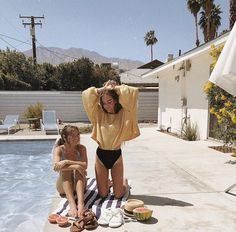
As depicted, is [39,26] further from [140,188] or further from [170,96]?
[140,188]

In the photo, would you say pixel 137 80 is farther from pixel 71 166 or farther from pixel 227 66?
pixel 227 66

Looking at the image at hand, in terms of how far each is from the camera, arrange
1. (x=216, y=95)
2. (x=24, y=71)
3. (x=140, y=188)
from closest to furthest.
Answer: (x=140, y=188), (x=216, y=95), (x=24, y=71)

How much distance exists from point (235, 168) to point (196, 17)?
1395 inches

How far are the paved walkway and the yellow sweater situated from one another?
102 cm

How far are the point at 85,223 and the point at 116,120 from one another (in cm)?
151

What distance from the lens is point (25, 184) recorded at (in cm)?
747

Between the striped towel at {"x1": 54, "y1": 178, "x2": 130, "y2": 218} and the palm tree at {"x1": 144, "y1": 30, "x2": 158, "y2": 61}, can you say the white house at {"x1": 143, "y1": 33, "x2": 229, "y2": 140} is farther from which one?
the palm tree at {"x1": 144, "y1": 30, "x2": 158, "y2": 61}

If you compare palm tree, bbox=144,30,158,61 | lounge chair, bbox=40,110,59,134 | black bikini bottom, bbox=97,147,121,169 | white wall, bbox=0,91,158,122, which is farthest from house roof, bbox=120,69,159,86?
palm tree, bbox=144,30,158,61

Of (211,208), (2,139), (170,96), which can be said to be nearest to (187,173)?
(211,208)

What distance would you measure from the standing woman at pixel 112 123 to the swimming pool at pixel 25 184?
1335 millimetres

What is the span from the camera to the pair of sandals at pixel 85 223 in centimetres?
370

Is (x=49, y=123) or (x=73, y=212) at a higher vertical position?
(x=49, y=123)

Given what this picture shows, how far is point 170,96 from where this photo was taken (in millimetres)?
15406

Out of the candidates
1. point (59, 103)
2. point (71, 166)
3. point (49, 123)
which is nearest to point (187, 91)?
point (49, 123)
